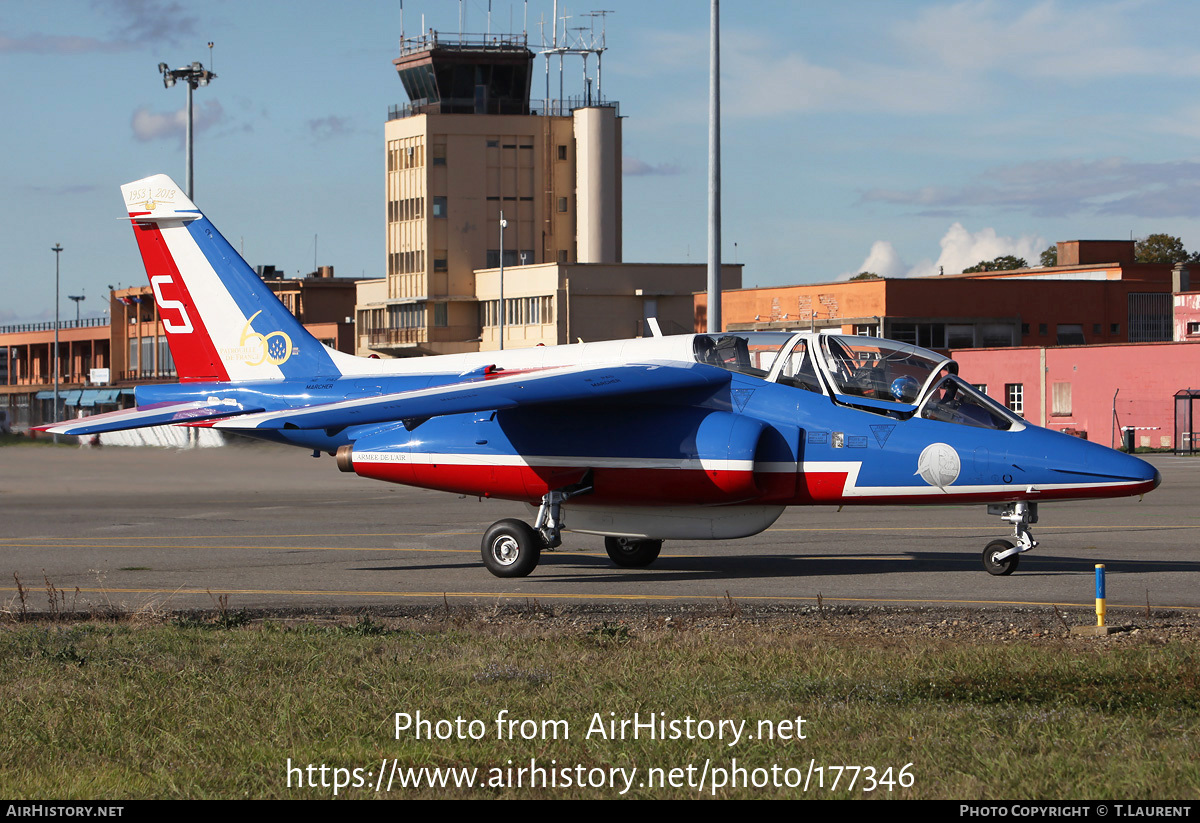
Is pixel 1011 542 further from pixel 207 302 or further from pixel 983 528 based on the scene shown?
pixel 207 302

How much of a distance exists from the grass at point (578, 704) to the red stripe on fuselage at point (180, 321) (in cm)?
811

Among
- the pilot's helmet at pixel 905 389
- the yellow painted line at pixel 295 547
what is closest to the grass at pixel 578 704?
the pilot's helmet at pixel 905 389

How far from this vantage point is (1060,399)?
2336 inches

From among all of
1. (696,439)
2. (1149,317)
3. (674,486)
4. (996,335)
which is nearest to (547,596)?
(674,486)

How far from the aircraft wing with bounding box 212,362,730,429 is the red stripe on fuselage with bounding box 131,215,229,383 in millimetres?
3783

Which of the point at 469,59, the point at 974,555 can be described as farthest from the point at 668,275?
the point at 974,555

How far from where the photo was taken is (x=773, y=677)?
902cm

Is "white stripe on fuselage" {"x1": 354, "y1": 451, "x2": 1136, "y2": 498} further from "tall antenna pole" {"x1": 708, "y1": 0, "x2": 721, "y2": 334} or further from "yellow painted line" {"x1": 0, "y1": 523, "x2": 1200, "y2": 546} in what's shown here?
"tall antenna pole" {"x1": 708, "y1": 0, "x2": 721, "y2": 334}

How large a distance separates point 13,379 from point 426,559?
97.0 m

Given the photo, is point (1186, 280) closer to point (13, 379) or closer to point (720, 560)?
point (720, 560)

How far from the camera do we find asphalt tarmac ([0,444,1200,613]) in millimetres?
13984

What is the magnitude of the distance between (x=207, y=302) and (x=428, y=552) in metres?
4.98

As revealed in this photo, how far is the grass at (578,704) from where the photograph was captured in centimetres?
669

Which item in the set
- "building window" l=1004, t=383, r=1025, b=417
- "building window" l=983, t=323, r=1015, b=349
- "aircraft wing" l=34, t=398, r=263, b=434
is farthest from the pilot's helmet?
"building window" l=983, t=323, r=1015, b=349
